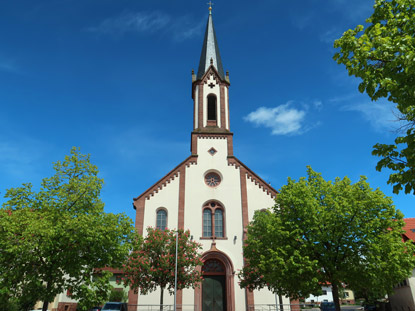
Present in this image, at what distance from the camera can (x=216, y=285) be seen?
26188 millimetres

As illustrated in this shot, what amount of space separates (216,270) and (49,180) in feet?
51.0

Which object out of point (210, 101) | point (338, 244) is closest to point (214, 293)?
point (338, 244)

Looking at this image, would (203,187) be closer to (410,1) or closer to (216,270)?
(216,270)

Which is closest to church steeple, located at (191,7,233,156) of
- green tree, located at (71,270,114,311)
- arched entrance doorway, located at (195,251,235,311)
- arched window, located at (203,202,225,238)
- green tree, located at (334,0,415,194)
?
arched window, located at (203,202,225,238)

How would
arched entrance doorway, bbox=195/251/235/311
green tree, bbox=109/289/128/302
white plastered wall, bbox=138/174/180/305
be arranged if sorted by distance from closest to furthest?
arched entrance doorway, bbox=195/251/235/311 < white plastered wall, bbox=138/174/180/305 < green tree, bbox=109/289/128/302

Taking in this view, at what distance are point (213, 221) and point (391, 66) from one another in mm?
22517

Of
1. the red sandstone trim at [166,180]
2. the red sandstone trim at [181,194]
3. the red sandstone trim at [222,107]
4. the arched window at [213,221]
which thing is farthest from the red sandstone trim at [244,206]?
the red sandstone trim at [222,107]

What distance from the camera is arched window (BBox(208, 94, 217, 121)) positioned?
3428cm

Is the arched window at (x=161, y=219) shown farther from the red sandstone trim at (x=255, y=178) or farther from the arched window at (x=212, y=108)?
the arched window at (x=212, y=108)

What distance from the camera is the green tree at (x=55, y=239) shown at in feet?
47.1

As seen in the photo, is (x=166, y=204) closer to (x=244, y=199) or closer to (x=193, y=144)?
(x=193, y=144)

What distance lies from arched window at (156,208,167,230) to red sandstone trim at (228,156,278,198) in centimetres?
788

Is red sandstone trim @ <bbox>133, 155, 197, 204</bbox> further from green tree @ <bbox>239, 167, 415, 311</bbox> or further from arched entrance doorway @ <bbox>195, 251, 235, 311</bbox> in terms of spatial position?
green tree @ <bbox>239, 167, 415, 311</bbox>

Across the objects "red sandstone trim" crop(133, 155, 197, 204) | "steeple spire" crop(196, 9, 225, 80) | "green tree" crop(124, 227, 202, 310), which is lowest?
"green tree" crop(124, 227, 202, 310)
